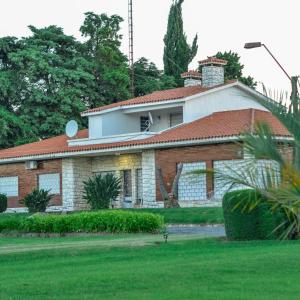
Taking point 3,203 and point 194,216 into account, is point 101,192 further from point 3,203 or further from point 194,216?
point 194,216

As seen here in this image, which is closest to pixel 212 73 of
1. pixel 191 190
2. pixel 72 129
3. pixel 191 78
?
pixel 191 78

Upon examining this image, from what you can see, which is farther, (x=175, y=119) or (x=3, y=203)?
(x=175, y=119)

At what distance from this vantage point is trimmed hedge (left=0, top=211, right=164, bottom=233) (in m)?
28.7

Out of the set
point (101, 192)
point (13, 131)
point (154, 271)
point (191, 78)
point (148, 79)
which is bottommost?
point (154, 271)

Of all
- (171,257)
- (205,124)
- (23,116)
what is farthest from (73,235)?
(23,116)

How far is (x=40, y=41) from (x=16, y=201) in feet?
59.1

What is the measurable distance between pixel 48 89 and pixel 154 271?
48513 mm

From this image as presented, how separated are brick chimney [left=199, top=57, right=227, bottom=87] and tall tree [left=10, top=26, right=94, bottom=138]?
595 inches

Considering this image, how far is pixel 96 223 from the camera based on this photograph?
97.2ft

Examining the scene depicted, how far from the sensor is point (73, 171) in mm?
48156

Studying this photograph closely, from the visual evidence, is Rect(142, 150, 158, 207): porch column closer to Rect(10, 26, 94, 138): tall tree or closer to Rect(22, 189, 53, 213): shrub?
Rect(22, 189, 53, 213): shrub

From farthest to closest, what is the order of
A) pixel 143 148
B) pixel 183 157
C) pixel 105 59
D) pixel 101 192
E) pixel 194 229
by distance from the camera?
pixel 105 59 < pixel 143 148 < pixel 183 157 < pixel 101 192 < pixel 194 229

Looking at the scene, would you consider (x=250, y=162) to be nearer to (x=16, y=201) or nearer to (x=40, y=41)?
(x=16, y=201)

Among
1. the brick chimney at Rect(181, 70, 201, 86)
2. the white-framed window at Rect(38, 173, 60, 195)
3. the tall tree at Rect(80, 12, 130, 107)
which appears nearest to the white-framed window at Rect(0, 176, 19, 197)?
the white-framed window at Rect(38, 173, 60, 195)
